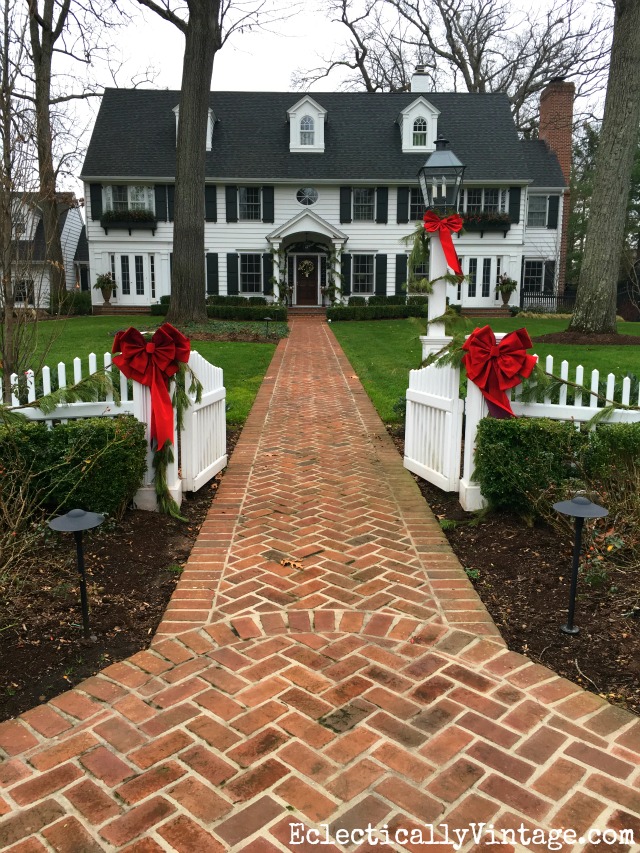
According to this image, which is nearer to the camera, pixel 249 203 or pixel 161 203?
pixel 161 203

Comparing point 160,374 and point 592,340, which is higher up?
point 160,374

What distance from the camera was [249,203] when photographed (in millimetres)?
25266

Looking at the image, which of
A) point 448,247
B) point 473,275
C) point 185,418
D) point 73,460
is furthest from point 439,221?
point 473,275

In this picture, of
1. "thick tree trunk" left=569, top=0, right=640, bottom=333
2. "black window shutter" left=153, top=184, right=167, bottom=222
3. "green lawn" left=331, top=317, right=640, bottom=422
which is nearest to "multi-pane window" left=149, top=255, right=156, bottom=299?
"black window shutter" left=153, top=184, right=167, bottom=222

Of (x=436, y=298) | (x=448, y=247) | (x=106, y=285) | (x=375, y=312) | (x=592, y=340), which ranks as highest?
(x=106, y=285)

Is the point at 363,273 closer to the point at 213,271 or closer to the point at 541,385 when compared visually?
the point at 213,271

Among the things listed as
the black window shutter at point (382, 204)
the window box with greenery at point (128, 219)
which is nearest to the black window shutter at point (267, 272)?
the window box with greenery at point (128, 219)

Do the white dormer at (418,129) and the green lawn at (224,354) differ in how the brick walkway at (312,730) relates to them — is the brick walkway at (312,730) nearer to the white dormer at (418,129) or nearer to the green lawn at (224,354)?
the green lawn at (224,354)

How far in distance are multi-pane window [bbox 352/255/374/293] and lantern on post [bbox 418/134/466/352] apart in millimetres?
19697

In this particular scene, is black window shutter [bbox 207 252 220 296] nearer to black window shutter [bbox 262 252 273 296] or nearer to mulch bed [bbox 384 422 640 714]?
black window shutter [bbox 262 252 273 296]

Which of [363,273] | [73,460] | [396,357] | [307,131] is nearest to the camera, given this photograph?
[73,460]

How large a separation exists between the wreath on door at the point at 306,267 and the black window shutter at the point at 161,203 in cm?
552

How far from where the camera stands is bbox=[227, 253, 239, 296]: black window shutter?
83.1 feet

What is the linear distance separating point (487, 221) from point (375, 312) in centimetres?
684
